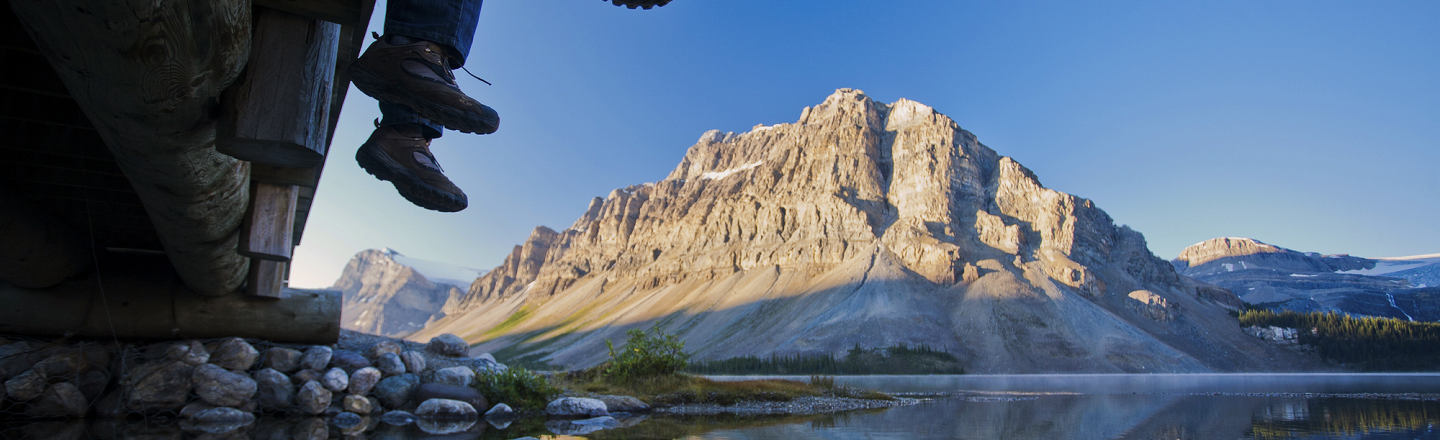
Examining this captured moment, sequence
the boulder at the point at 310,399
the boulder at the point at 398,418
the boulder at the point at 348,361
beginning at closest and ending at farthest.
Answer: the boulder at the point at 398,418 → the boulder at the point at 310,399 → the boulder at the point at 348,361

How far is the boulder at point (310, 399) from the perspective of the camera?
46.4 ft

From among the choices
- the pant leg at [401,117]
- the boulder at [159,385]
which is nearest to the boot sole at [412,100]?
the pant leg at [401,117]

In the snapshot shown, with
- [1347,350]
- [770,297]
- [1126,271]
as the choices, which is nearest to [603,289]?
[770,297]

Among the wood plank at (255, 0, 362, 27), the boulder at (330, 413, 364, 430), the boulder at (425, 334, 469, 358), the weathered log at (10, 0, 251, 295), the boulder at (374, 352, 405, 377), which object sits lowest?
the boulder at (330, 413, 364, 430)

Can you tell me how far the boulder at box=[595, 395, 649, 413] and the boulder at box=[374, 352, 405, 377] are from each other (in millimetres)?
4721

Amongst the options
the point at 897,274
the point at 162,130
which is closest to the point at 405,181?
the point at 162,130

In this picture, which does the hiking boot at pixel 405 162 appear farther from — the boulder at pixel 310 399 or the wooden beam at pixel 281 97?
the boulder at pixel 310 399

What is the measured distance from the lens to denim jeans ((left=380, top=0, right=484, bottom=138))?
3.51 meters

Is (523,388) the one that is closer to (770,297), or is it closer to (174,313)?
(174,313)

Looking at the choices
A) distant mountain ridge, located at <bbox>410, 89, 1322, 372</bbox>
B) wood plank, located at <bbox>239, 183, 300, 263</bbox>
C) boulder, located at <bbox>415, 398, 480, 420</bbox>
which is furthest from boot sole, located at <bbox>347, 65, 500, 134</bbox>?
distant mountain ridge, located at <bbox>410, 89, 1322, 372</bbox>

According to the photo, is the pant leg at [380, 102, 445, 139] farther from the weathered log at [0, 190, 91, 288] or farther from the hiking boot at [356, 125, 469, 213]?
the weathered log at [0, 190, 91, 288]

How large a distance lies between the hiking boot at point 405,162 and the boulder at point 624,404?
11.0 m

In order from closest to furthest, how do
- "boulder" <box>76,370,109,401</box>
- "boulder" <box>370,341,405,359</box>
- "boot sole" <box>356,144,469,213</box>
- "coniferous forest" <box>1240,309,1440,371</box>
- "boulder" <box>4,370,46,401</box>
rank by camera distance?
"boot sole" <box>356,144,469,213</box> < "boulder" <box>4,370,46,401</box> < "boulder" <box>76,370,109,401</box> < "boulder" <box>370,341,405,359</box> < "coniferous forest" <box>1240,309,1440,371</box>

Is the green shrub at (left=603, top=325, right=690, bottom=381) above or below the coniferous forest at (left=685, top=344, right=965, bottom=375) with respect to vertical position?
above
